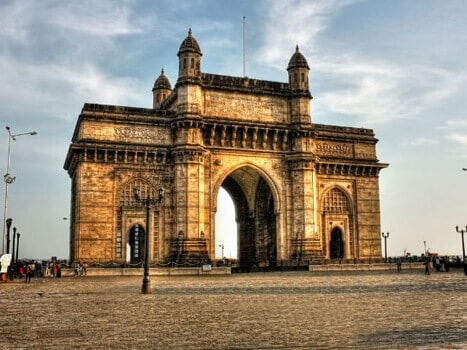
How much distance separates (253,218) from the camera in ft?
157

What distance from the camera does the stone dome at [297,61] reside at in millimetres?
43438

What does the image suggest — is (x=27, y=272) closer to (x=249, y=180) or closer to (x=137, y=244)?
(x=137, y=244)

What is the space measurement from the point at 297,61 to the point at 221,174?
37.2ft

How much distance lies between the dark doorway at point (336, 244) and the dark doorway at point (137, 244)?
52.3 ft

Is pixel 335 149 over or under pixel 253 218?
over

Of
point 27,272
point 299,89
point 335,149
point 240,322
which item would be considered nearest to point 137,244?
point 27,272

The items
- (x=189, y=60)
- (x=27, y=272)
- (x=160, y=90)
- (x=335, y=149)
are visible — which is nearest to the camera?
(x=27, y=272)

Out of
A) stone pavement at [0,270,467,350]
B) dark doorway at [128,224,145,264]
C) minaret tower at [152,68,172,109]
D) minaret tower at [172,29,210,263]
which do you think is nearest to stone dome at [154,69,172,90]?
minaret tower at [152,68,172,109]

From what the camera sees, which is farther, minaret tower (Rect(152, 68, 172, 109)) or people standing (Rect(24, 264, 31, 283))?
minaret tower (Rect(152, 68, 172, 109))

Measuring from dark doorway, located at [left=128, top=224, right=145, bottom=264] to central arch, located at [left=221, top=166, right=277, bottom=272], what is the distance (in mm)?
8492

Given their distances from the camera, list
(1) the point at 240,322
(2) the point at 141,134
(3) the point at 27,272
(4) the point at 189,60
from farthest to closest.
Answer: (4) the point at 189,60, (2) the point at 141,134, (3) the point at 27,272, (1) the point at 240,322

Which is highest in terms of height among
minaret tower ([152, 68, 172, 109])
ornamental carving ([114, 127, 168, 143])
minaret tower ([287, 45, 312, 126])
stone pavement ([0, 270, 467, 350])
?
minaret tower ([152, 68, 172, 109])

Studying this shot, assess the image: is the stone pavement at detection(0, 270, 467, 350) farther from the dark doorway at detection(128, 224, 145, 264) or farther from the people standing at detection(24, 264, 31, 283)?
the dark doorway at detection(128, 224, 145, 264)

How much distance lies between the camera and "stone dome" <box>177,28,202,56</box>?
39.9 metres
